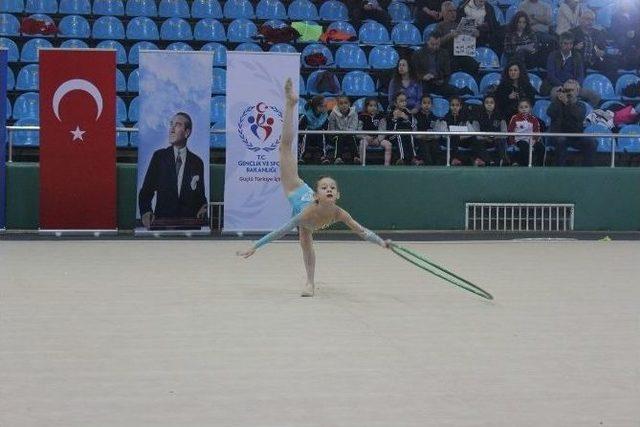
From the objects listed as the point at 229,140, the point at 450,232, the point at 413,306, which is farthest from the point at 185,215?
the point at 413,306

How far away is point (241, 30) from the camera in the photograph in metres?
16.2

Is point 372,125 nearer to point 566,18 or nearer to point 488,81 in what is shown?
point 488,81

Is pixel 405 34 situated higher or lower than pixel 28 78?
higher

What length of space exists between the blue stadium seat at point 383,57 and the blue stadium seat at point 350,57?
0.13 metres

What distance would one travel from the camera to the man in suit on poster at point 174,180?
12.8m

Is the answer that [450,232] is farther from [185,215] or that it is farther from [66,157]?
[66,157]

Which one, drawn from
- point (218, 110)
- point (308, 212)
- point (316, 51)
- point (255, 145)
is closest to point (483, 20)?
point (316, 51)

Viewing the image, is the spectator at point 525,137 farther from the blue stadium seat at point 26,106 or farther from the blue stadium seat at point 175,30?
the blue stadium seat at point 26,106

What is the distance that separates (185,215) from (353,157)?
2.56 m

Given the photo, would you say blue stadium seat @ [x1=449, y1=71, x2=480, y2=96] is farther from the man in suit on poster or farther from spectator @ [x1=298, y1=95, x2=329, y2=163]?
the man in suit on poster

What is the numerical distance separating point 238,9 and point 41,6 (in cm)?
325

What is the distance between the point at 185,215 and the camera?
42.4 feet

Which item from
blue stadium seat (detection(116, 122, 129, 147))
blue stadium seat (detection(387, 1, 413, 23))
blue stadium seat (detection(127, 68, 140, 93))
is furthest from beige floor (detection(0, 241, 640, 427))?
blue stadium seat (detection(387, 1, 413, 23))

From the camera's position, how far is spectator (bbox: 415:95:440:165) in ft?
45.3
